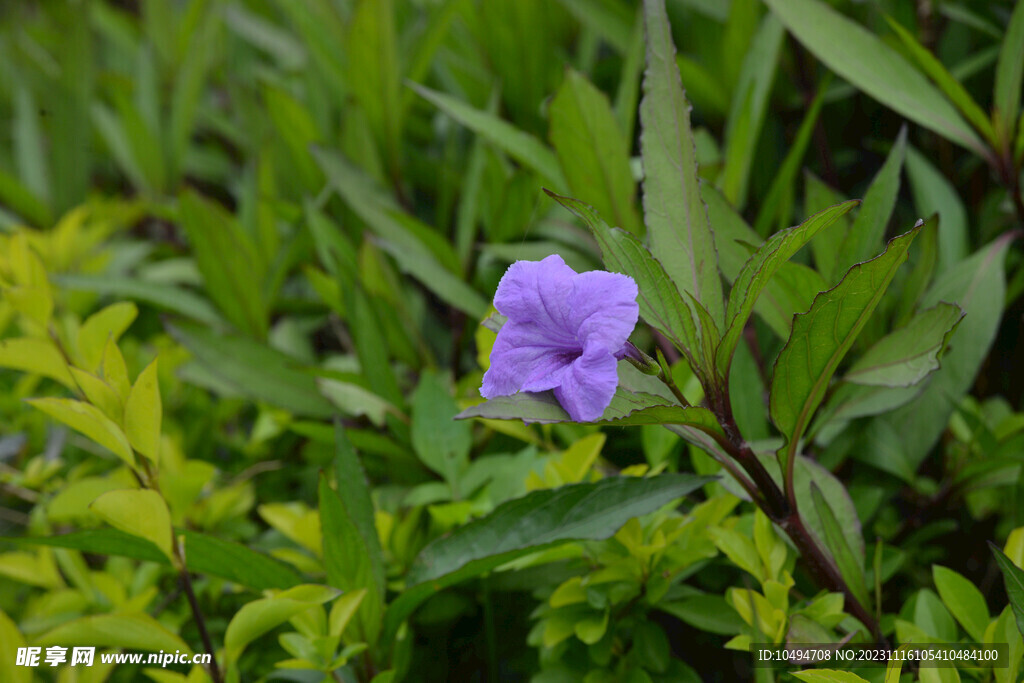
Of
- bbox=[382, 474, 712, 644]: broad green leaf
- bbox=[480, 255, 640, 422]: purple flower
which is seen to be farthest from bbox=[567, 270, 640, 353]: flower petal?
bbox=[382, 474, 712, 644]: broad green leaf

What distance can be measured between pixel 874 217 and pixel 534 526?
0.49m

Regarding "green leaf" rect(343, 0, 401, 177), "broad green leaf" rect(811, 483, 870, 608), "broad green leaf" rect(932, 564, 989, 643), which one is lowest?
"broad green leaf" rect(932, 564, 989, 643)

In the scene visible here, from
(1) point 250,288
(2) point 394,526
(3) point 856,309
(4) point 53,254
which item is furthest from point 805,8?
(4) point 53,254

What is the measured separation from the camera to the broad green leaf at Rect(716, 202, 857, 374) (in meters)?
0.51

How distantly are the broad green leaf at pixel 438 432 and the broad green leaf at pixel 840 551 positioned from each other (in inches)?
15.8

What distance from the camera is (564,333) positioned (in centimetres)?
52

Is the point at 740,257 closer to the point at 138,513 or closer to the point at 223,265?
the point at 138,513

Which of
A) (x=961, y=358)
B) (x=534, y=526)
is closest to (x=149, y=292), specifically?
(x=534, y=526)

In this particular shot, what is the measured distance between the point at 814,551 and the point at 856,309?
0.79 feet

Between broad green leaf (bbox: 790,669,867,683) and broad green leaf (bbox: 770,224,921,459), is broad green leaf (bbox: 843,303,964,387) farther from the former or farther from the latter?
broad green leaf (bbox: 790,669,867,683)

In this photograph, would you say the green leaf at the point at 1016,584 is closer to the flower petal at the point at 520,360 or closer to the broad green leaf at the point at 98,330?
the flower petal at the point at 520,360

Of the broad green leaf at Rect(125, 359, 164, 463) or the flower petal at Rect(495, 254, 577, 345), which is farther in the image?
the broad green leaf at Rect(125, 359, 164, 463)

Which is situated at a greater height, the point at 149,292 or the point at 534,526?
the point at 149,292

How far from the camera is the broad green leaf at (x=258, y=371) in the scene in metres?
Answer: 1.03
